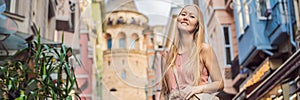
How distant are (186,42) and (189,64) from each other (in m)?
0.14

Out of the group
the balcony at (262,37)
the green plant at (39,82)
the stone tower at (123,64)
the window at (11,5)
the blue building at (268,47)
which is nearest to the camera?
the green plant at (39,82)

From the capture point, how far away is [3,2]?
711cm

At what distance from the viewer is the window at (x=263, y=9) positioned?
10.9 m

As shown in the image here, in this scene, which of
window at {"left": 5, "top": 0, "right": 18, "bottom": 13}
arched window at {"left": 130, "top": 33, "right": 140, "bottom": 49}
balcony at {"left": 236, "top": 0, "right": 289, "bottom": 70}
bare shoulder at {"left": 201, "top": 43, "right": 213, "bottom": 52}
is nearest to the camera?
bare shoulder at {"left": 201, "top": 43, "right": 213, "bottom": 52}

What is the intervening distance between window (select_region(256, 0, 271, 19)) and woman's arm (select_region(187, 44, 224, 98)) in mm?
8110

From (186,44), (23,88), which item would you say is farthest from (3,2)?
(186,44)

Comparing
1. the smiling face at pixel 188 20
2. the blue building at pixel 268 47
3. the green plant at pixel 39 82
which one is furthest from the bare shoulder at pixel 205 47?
the blue building at pixel 268 47

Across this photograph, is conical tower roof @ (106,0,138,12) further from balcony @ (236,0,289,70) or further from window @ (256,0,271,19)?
window @ (256,0,271,19)

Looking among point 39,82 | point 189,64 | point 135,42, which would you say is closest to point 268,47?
point 135,42

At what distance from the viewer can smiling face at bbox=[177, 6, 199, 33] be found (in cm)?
304

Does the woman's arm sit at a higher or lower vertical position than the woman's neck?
lower

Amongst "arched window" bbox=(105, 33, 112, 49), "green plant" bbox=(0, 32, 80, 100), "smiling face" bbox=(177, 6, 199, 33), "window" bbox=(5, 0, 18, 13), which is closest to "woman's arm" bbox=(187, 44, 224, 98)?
"smiling face" bbox=(177, 6, 199, 33)

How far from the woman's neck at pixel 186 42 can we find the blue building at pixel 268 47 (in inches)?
233

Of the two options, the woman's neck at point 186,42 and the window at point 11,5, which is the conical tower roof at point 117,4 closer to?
the window at point 11,5
